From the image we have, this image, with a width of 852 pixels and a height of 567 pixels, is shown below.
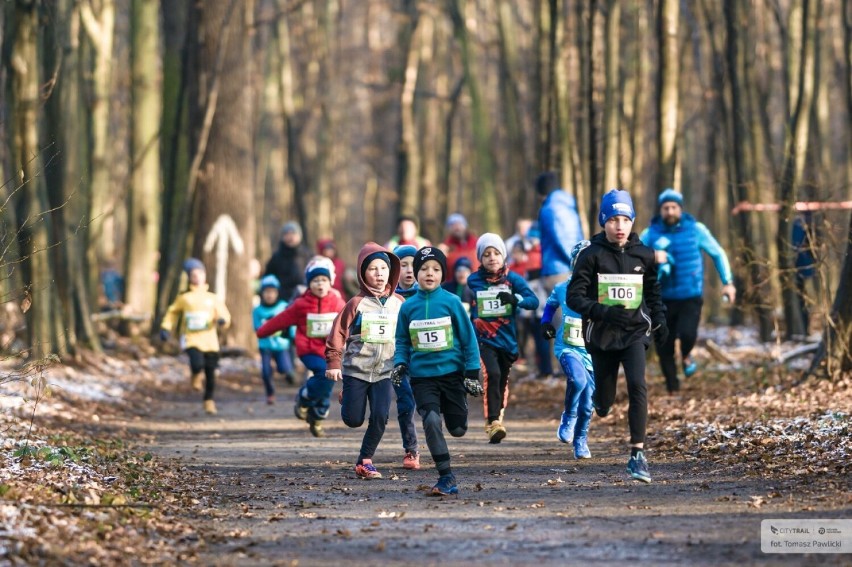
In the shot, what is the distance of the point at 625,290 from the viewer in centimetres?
984

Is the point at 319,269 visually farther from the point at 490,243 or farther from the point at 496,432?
the point at 496,432

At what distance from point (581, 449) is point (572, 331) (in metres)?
1.06

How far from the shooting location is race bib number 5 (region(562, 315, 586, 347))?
11.7 metres

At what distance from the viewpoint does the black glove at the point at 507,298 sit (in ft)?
39.7

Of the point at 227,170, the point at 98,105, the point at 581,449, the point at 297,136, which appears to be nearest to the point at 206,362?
the point at 581,449

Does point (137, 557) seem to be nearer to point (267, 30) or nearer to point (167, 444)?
point (167, 444)

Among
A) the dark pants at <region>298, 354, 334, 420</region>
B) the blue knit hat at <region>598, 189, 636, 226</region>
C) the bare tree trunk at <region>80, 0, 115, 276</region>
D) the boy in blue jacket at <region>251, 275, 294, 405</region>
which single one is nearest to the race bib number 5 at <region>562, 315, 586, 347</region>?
the blue knit hat at <region>598, 189, 636, 226</region>

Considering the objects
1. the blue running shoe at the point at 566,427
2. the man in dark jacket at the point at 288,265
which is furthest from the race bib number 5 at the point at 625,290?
the man in dark jacket at the point at 288,265

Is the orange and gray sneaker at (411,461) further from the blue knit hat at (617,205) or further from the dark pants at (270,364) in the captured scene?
the dark pants at (270,364)

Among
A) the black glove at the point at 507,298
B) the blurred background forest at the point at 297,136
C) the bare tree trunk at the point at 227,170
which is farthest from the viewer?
the bare tree trunk at the point at 227,170

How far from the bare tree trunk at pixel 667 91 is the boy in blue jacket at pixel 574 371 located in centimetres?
601

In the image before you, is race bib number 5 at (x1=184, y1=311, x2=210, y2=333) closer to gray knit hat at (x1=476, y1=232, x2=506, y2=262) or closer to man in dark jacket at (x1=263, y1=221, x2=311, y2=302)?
man in dark jacket at (x1=263, y1=221, x2=311, y2=302)

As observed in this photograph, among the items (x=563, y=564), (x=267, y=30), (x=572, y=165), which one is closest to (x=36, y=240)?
(x=572, y=165)

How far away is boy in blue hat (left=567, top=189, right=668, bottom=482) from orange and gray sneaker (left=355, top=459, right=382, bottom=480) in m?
1.87
